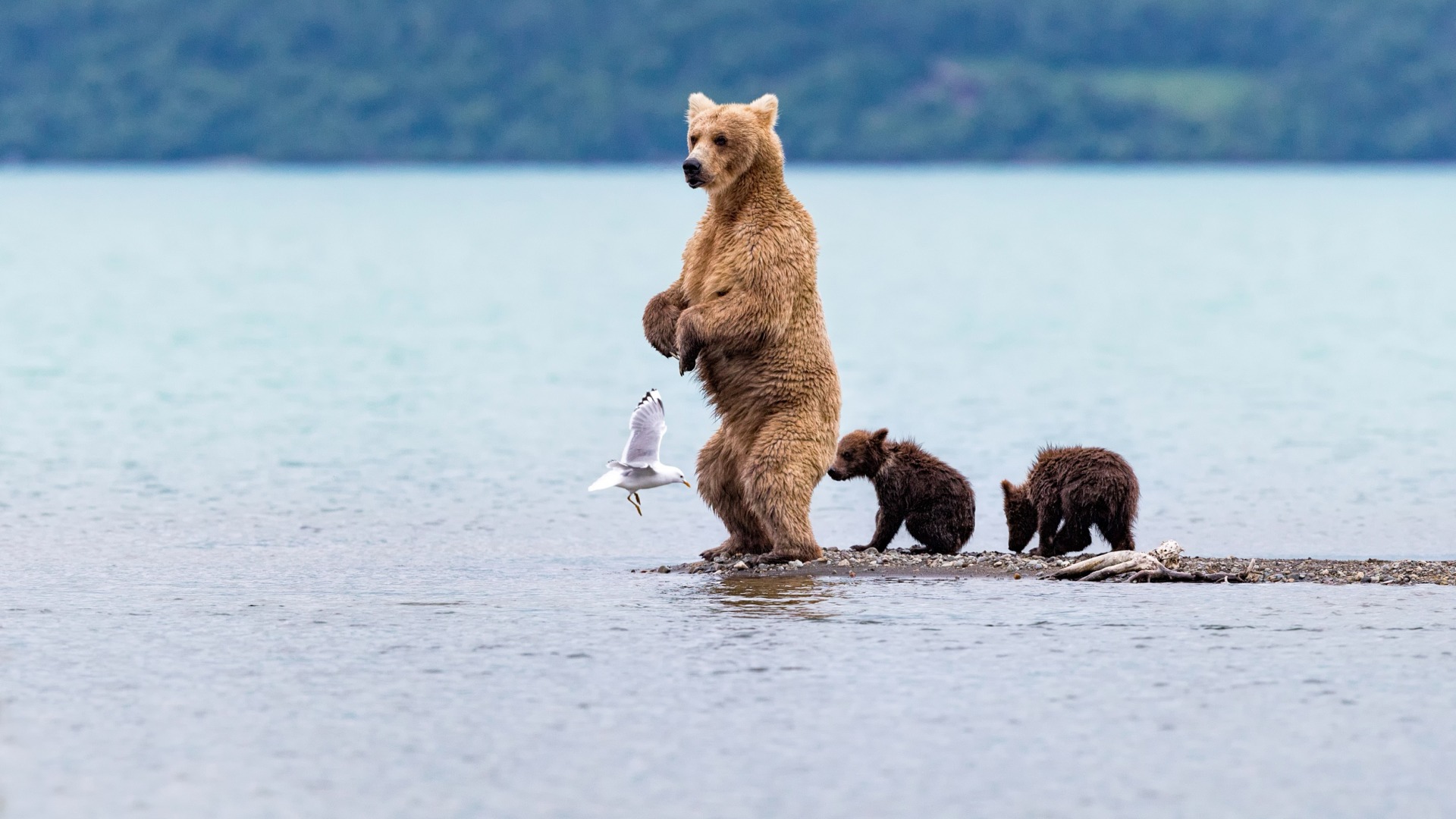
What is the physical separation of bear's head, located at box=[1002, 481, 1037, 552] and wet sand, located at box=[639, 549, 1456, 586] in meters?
0.40

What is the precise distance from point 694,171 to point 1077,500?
2.43m

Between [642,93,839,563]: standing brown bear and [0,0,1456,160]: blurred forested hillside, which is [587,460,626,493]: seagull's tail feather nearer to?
[642,93,839,563]: standing brown bear

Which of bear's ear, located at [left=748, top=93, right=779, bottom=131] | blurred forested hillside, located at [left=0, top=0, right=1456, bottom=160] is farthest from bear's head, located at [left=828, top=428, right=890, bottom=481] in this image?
Result: blurred forested hillside, located at [left=0, top=0, right=1456, bottom=160]

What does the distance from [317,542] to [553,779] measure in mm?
5242

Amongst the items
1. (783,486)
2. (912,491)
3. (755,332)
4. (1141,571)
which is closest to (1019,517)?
(912,491)

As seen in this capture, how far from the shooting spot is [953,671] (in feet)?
24.2

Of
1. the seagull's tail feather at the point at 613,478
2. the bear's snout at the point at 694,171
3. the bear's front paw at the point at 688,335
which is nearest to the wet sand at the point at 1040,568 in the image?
the seagull's tail feather at the point at 613,478

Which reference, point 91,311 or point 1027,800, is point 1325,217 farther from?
point 1027,800

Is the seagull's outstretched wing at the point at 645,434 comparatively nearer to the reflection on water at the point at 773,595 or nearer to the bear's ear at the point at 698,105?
the reflection on water at the point at 773,595

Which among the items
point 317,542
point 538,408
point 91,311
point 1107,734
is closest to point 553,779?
point 1107,734

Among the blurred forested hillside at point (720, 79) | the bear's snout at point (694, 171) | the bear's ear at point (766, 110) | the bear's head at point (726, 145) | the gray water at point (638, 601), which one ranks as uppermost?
the blurred forested hillside at point (720, 79)

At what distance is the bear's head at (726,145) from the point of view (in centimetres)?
943

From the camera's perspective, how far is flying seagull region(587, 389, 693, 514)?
9500mm

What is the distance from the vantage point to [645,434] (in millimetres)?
9508
